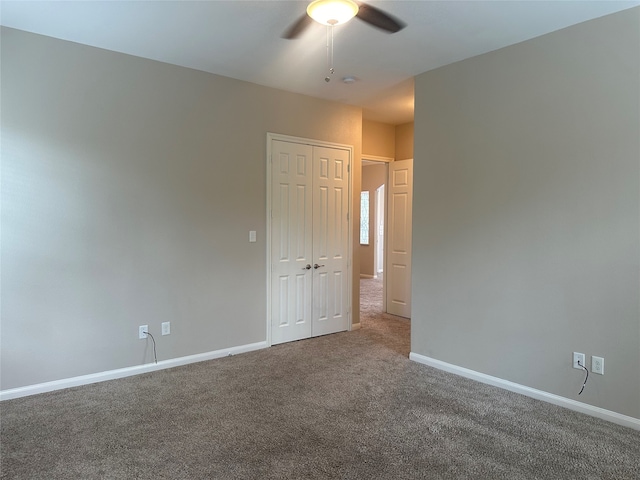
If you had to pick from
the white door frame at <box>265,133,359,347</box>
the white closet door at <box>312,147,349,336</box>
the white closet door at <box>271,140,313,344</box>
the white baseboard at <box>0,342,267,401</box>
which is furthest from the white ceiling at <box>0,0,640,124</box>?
the white baseboard at <box>0,342,267,401</box>

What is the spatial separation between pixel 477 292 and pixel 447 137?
1.46 m

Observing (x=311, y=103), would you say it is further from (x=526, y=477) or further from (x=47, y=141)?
(x=526, y=477)

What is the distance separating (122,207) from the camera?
3510 mm

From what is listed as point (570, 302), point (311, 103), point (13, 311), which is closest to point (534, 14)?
point (570, 302)

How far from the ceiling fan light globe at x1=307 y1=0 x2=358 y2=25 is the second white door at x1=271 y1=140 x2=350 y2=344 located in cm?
208

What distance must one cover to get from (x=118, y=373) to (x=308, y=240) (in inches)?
91.8

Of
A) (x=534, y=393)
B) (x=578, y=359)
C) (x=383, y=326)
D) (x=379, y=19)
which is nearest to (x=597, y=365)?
(x=578, y=359)

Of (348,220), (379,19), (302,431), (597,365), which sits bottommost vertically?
(302,431)

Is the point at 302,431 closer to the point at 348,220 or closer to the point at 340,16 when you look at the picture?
the point at 340,16

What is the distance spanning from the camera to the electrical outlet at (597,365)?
2844 mm

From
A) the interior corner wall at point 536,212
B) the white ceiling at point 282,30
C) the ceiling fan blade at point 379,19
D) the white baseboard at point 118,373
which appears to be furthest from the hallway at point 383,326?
the ceiling fan blade at point 379,19

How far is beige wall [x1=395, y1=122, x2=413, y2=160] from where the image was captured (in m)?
5.83

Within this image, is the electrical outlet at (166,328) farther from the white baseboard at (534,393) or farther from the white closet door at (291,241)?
the white baseboard at (534,393)

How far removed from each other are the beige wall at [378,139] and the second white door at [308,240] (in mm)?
824
